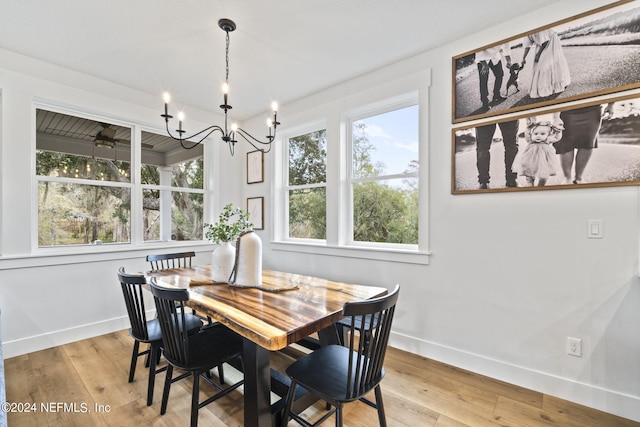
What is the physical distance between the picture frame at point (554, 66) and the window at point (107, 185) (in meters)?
3.35

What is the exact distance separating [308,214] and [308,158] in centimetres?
70

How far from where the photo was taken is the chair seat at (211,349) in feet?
5.31

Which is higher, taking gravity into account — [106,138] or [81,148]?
[106,138]

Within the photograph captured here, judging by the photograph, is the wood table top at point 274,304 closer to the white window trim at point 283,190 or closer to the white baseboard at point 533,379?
the white baseboard at point 533,379

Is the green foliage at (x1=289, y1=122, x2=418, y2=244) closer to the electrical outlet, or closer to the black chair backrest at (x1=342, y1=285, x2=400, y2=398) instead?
the electrical outlet

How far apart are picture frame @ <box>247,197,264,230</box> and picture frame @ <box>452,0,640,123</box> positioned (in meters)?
2.60

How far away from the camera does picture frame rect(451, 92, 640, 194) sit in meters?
1.79

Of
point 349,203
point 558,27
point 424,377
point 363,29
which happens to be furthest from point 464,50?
point 424,377

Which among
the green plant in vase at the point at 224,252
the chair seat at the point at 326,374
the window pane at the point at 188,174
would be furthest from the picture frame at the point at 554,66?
the window pane at the point at 188,174

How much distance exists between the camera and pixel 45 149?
2914 mm

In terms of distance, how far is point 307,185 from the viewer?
3652 mm

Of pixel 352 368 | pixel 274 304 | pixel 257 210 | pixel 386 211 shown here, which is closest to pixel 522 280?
pixel 386 211

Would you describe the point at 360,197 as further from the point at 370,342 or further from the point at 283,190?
the point at 370,342

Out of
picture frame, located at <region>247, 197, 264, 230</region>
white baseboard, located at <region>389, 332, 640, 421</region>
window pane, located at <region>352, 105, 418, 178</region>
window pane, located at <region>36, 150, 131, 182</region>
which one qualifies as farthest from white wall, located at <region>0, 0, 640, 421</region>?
picture frame, located at <region>247, 197, 264, 230</region>
